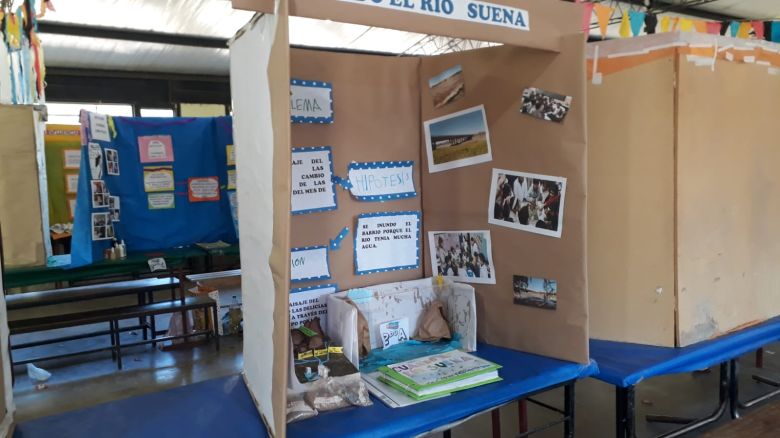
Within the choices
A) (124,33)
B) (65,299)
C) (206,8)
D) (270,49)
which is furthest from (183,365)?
(124,33)

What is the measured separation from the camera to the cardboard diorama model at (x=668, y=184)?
1.76 metres

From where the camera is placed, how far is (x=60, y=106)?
8570 millimetres

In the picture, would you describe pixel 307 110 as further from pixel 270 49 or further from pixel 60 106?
pixel 60 106

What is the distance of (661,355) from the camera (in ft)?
5.61

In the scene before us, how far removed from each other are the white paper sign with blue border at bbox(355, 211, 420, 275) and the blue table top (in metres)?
0.52

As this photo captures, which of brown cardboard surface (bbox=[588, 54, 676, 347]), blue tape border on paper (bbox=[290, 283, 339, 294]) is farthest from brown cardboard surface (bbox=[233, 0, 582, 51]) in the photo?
blue tape border on paper (bbox=[290, 283, 339, 294])

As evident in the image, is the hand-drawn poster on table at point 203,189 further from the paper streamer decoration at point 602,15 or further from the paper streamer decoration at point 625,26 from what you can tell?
the paper streamer decoration at point 625,26

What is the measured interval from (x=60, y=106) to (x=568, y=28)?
30.4 ft

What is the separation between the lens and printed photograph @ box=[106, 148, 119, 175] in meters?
4.49

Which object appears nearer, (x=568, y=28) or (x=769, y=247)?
(x=568, y=28)

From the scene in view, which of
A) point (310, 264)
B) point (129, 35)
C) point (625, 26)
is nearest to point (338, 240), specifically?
point (310, 264)

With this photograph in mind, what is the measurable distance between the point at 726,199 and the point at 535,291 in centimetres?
87

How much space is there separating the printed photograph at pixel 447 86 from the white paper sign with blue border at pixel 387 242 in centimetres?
40

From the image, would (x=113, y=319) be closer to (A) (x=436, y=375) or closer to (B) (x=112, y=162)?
(B) (x=112, y=162)
